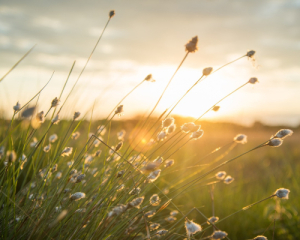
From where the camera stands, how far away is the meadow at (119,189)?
137 cm

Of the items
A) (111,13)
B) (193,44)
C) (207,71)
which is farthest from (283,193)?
(111,13)

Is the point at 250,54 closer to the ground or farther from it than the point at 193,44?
farther from it

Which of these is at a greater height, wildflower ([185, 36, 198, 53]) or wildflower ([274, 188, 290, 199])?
wildflower ([185, 36, 198, 53])

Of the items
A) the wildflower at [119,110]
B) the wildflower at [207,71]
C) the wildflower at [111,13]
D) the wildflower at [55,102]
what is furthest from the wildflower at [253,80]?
the wildflower at [55,102]

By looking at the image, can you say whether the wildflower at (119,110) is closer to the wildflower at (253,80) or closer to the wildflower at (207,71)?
the wildflower at (207,71)

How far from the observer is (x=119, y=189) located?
5.38 feet

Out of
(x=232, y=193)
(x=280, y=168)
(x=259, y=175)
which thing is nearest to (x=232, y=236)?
(x=232, y=193)

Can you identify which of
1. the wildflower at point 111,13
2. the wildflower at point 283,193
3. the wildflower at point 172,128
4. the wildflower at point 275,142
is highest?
the wildflower at point 111,13

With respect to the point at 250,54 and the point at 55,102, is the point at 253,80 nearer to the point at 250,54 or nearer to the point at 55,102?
the point at 250,54

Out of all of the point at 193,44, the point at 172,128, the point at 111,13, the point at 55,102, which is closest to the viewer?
the point at 193,44

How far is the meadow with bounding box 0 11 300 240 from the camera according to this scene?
1371 millimetres

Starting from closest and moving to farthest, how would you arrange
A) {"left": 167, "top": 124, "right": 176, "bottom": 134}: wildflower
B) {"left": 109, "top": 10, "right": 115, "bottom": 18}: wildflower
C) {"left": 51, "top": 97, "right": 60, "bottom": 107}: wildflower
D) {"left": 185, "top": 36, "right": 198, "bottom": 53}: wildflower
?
1. {"left": 185, "top": 36, "right": 198, "bottom": 53}: wildflower
2. {"left": 51, "top": 97, "right": 60, "bottom": 107}: wildflower
3. {"left": 167, "top": 124, "right": 176, "bottom": 134}: wildflower
4. {"left": 109, "top": 10, "right": 115, "bottom": 18}: wildflower

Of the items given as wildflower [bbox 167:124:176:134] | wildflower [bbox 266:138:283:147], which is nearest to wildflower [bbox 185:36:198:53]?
wildflower [bbox 167:124:176:134]

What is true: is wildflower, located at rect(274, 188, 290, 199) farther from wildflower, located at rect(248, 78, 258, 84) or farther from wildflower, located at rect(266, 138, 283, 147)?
wildflower, located at rect(248, 78, 258, 84)
